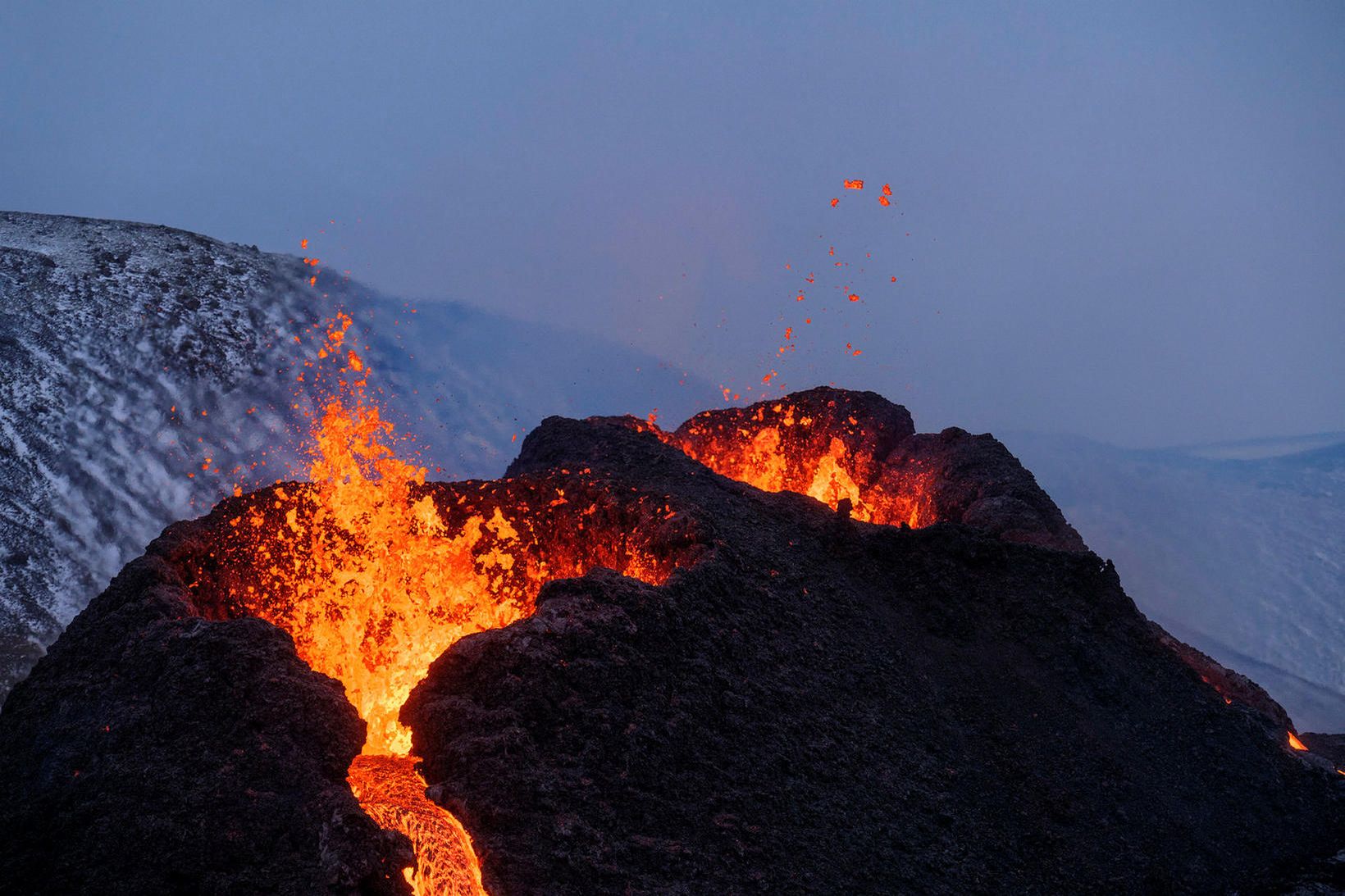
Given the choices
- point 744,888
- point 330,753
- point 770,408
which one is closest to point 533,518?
point 330,753

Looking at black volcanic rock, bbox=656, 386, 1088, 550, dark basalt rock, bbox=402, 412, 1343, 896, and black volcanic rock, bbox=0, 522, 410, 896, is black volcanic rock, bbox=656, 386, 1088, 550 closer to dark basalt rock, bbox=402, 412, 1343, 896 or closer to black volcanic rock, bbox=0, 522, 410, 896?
dark basalt rock, bbox=402, 412, 1343, 896

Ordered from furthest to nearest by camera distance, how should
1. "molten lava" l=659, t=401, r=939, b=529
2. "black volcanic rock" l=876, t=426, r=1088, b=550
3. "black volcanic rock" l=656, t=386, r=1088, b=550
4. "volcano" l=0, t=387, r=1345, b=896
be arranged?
"molten lava" l=659, t=401, r=939, b=529
"black volcanic rock" l=656, t=386, r=1088, b=550
"black volcanic rock" l=876, t=426, r=1088, b=550
"volcano" l=0, t=387, r=1345, b=896

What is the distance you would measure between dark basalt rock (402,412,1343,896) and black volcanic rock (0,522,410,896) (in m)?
0.78

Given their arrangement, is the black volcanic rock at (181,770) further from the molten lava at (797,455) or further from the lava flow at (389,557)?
the molten lava at (797,455)

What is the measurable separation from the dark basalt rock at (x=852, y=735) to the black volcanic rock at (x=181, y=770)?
0.78 m

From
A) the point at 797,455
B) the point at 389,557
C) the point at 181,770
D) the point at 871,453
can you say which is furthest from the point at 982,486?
the point at 181,770

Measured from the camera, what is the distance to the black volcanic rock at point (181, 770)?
496cm

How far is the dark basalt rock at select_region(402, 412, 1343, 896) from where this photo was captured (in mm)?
5992

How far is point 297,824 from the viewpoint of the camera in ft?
17.1

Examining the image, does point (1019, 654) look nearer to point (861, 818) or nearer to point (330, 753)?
point (861, 818)

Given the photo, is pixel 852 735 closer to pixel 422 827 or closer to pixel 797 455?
pixel 422 827

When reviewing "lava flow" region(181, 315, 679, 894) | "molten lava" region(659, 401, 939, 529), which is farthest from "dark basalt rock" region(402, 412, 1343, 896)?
"molten lava" region(659, 401, 939, 529)

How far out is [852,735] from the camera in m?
7.70

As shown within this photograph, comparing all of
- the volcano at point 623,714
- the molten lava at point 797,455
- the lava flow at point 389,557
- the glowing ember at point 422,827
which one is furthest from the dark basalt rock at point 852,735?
the molten lava at point 797,455
